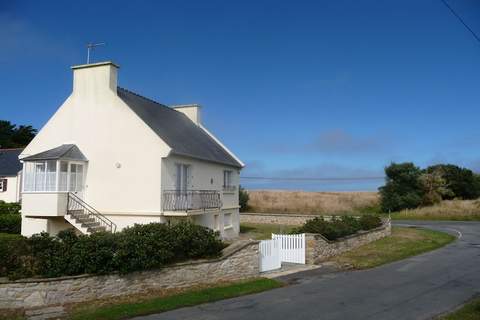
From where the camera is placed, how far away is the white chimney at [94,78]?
2152 centimetres

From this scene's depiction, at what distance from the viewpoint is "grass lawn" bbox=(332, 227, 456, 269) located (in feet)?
62.9

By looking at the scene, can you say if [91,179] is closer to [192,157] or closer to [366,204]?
[192,157]

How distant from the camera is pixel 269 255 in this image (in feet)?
55.4

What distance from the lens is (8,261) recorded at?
1138 centimetres

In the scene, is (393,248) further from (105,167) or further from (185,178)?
(105,167)

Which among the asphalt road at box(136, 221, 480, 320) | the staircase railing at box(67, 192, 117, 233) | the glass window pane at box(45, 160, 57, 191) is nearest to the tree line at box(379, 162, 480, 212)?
the asphalt road at box(136, 221, 480, 320)

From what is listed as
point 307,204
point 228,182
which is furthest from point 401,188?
point 228,182

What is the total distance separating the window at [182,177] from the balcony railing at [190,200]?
0.82ft

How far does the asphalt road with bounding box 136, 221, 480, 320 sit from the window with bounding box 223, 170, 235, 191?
11.8 m

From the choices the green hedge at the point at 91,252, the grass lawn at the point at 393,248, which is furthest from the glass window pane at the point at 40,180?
the grass lawn at the point at 393,248

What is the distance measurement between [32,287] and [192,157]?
1228cm

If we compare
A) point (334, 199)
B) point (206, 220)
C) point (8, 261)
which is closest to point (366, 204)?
point (334, 199)

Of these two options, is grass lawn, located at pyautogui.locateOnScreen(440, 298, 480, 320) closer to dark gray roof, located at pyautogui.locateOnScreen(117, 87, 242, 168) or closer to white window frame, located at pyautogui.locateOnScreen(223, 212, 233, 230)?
dark gray roof, located at pyautogui.locateOnScreen(117, 87, 242, 168)

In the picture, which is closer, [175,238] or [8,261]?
[8,261]
